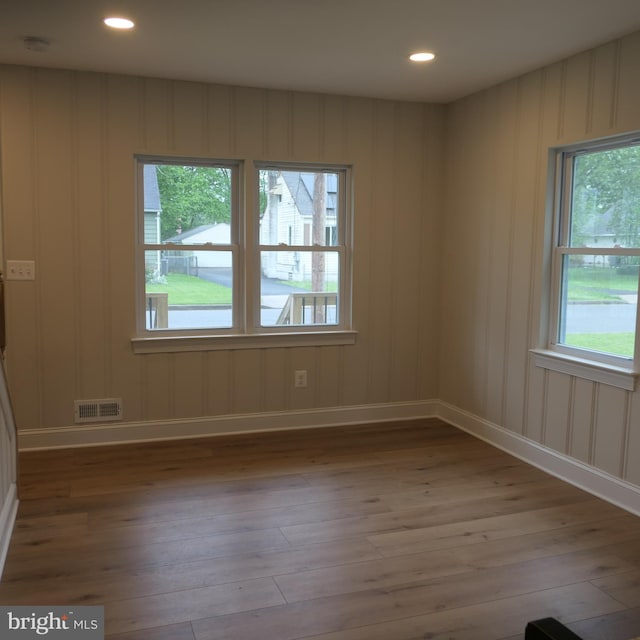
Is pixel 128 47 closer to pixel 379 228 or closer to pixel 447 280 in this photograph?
pixel 379 228

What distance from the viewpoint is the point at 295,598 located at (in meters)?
2.45

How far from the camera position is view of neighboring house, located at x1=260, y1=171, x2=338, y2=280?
4.59 m

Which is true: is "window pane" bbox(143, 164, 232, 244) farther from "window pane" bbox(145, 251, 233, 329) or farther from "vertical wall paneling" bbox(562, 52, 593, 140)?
"vertical wall paneling" bbox(562, 52, 593, 140)

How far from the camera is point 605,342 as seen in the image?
3572 millimetres

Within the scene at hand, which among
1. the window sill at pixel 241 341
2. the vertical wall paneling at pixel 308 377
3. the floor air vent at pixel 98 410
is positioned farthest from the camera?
the vertical wall paneling at pixel 308 377

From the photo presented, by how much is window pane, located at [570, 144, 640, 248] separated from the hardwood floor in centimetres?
143

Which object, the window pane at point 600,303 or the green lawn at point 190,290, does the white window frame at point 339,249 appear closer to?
the green lawn at point 190,290

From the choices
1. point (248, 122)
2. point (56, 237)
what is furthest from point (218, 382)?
point (248, 122)

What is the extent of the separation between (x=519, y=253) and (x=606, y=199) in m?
0.67

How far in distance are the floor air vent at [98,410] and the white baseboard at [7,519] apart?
1012 mm

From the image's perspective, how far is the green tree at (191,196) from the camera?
4352mm

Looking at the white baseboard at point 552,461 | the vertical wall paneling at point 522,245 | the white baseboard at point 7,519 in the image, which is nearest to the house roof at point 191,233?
the white baseboard at point 7,519

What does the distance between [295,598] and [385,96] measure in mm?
3474

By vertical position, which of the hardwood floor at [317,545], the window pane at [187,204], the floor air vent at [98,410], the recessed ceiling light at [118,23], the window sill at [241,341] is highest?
the recessed ceiling light at [118,23]
